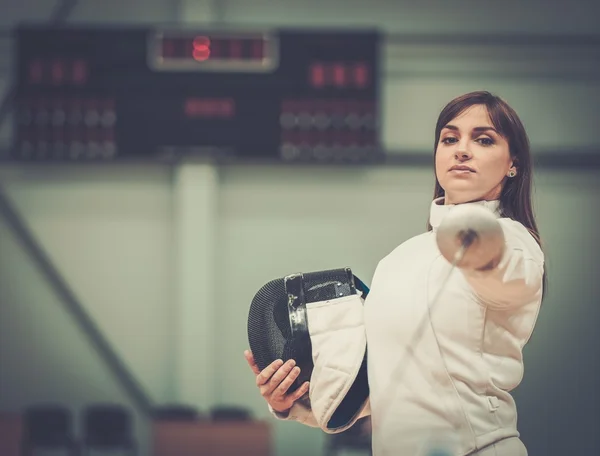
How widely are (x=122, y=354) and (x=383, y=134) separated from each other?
2243 mm

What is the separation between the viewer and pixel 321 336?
68.9 inches

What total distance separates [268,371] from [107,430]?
353 centimetres

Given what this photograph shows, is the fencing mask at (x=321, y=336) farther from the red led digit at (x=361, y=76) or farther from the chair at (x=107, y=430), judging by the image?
the chair at (x=107, y=430)

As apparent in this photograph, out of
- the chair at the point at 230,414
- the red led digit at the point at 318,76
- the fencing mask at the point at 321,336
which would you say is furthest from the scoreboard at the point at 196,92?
the fencing mask at the point at 321,336

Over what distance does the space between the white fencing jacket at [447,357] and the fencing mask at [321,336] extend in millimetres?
66

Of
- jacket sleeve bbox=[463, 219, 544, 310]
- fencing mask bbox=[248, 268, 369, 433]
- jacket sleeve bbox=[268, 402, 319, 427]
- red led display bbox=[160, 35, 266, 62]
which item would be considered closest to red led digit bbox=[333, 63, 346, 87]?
red led display bbox=[160, 35, 266, 62]

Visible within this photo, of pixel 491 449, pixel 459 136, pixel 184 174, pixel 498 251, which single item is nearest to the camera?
pixel 498 251

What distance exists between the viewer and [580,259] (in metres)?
5.56

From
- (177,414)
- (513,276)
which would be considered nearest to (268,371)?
(513,276)

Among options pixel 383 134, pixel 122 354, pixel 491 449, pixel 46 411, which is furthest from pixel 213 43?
pixel 491 449

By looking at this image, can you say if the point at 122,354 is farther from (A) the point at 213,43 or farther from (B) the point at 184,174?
(A) the point at 213,43

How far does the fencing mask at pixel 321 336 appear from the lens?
5.63 ft

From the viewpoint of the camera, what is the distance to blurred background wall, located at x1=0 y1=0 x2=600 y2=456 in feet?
18.1

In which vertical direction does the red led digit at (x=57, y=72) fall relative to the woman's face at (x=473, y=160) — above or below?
above
